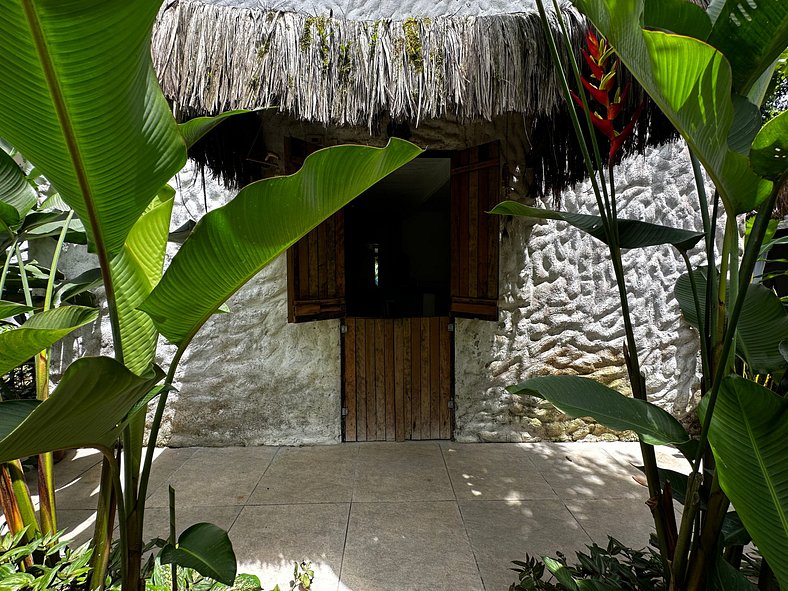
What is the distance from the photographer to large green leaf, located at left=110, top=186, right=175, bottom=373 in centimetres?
103

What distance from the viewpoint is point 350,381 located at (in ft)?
12.0

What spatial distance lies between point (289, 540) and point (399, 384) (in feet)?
5.34

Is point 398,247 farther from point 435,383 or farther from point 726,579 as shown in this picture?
point 726,579

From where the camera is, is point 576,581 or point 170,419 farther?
point 170,419

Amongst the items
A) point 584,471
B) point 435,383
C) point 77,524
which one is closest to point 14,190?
point 77,524

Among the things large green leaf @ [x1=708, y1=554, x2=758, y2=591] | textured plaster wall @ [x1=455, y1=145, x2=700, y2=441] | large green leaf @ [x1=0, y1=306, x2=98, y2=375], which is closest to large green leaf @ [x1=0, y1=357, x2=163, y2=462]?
large green leaf @ [x1=0, y1=306, x2=98, y2=375]

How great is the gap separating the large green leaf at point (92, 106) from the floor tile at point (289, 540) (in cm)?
185

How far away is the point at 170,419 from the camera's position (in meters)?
3.54

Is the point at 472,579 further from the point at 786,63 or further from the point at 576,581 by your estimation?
the point at 786,63

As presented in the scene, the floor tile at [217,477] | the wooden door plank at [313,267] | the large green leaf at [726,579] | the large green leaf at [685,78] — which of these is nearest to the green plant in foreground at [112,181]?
the large green leaf at [685,78]

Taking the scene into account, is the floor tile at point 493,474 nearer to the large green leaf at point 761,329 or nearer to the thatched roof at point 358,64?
the large green leaf at point 761,329

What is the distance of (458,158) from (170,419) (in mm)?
3169

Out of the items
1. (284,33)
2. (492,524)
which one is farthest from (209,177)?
(492,524)

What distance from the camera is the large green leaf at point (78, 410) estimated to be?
583 millimetres
